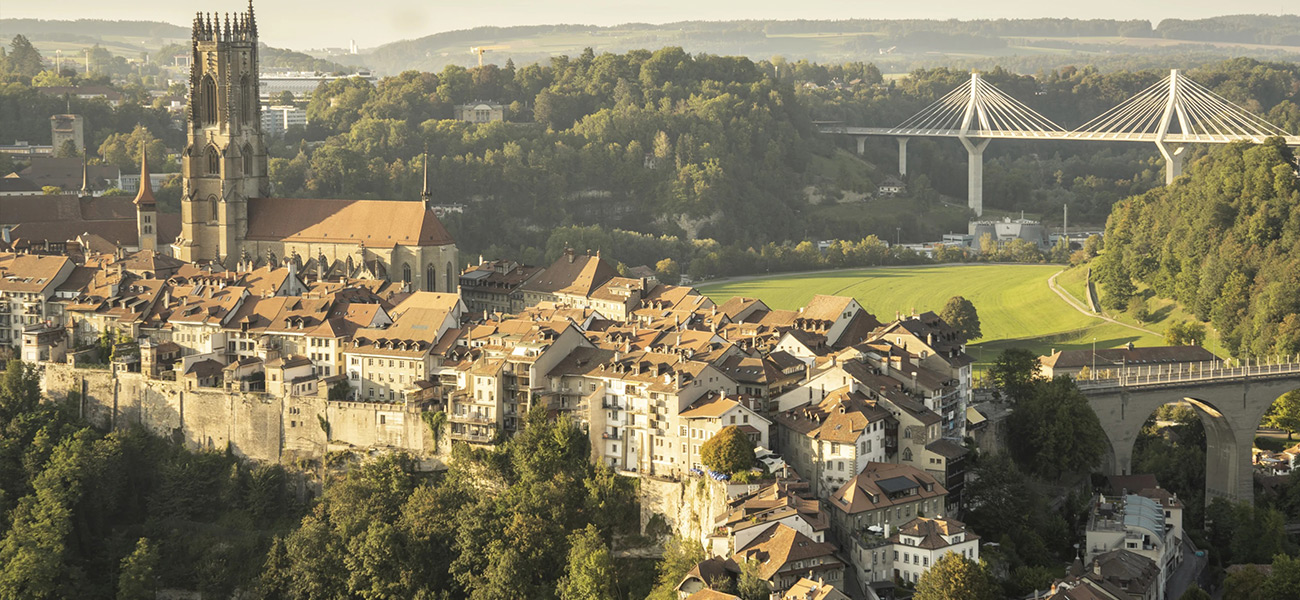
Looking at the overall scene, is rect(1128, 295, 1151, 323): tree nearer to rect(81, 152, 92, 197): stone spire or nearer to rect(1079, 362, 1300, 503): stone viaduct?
rect(1079, 362, 1300, 503): stone viaduct

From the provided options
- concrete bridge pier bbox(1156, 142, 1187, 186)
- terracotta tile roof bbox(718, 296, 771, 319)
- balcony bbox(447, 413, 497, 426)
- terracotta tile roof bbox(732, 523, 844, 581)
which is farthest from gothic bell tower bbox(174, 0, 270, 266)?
concrete bridge pier bbox(1156, 142, 1187, 186)

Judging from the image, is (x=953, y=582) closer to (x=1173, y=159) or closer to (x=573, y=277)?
(x=573, y=277)

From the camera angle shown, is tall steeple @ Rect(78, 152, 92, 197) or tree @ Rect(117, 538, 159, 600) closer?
tree @ Rect(117, 538, 159, 600)

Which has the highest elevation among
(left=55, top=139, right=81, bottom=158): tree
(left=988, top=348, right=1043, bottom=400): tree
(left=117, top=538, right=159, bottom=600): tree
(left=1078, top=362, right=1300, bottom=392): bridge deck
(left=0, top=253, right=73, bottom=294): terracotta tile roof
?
(left=55, top=139, right=81, bottom=158): tree

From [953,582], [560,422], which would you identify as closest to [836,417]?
[953,582]

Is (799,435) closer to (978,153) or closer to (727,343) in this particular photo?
(727,343)

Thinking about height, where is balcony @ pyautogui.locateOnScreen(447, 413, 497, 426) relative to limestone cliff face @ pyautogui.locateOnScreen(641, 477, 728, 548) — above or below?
above

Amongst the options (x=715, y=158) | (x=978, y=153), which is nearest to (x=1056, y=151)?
(x=978, y=153)

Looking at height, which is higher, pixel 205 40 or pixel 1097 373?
pixel 205 40
